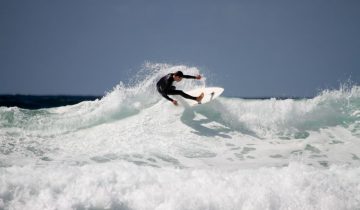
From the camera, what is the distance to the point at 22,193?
491 cm

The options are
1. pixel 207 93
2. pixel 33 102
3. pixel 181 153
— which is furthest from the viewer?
pixel 33 102

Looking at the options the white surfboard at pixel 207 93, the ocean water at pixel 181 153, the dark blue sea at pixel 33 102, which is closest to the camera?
the ocean water at pixel 181 153

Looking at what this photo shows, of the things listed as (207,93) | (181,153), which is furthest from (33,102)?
(181,153)

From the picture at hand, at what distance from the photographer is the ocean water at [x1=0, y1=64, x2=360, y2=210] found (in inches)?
211

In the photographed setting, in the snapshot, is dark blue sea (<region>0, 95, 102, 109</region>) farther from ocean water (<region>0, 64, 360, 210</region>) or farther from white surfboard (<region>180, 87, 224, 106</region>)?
white surfboard (<region>180, 87, 224, 106</region>)

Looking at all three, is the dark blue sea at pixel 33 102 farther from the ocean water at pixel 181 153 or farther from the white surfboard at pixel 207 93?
the white surfboard at pixel 207 93

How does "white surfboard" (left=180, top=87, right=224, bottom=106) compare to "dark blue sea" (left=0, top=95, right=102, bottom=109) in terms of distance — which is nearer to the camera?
"white surfboard" (left=180, top=87, right=224, bottom=106)

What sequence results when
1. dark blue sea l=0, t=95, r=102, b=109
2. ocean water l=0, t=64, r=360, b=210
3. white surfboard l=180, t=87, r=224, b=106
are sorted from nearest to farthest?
ocean water l=0, t=64, r=360, b=210 → white surfboard l=180, t=87, r=224, b=106 → dark blue sea l=0, t=95, r=102, b=109

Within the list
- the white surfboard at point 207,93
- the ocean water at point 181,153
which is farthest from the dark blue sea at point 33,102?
the white surfboard at point 207,93

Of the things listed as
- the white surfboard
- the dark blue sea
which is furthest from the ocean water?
the dark blue sea

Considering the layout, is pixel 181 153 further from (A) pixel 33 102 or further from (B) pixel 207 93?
(A) pixel 33 102

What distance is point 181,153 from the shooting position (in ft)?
26.1

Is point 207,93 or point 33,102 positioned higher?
point 33,102

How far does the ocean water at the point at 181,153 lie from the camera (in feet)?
17.6
